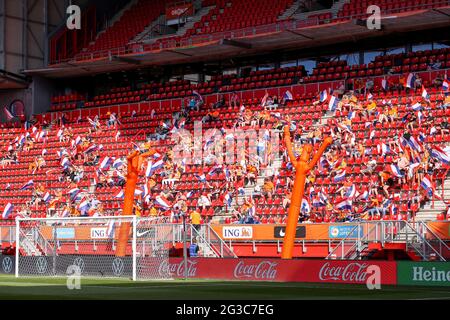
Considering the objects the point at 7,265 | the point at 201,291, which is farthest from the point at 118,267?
the point at 201,291

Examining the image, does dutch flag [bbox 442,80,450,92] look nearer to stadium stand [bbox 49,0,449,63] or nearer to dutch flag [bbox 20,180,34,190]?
stadium stand [bbox 49,0,449,63]

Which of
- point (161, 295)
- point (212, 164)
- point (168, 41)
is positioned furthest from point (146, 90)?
point (161, 295)

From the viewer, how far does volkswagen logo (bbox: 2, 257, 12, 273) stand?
3265cm

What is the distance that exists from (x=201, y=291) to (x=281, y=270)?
471cm

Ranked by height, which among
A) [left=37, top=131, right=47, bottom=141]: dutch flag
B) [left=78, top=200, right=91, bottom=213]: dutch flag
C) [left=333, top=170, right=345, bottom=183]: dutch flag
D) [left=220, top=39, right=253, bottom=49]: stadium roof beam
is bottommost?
[left=78, top=200, right=91, bottom=213]: dutch flag

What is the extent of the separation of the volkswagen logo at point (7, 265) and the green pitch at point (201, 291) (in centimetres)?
554

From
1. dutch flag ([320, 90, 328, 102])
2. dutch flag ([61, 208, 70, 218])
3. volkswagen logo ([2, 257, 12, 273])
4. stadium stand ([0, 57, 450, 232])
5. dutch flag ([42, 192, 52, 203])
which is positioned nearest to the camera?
volkswagen logo ([2, 257, 12, 273])

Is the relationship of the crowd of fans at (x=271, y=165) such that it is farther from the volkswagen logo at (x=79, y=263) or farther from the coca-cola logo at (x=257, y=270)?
the coca-cola logo at (x=257, y=270)

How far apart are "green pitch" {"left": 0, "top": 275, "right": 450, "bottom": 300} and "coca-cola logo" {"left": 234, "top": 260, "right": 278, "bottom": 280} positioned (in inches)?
41.9

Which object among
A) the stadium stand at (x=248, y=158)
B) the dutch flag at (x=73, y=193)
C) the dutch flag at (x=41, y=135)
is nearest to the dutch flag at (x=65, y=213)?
the stadium stand at (x=248, y=158)

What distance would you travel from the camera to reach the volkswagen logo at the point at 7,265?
1285 inches

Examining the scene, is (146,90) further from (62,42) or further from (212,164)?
(212,164)

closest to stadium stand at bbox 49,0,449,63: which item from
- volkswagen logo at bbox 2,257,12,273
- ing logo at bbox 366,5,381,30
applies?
ing logo at bbox 366,5,381,30

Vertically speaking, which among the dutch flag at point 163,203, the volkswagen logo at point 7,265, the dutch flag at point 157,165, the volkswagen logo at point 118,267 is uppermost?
the dutch flag at point 157,165
